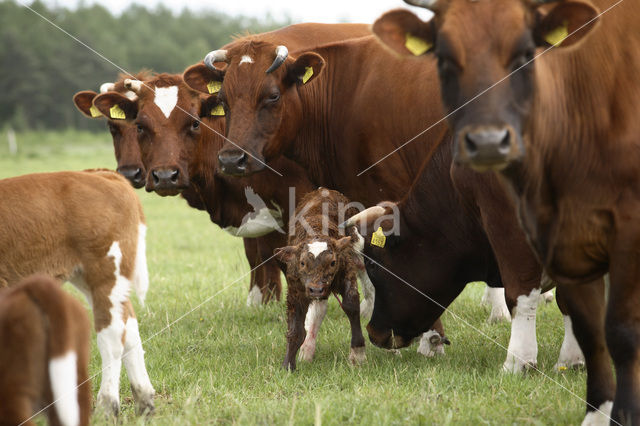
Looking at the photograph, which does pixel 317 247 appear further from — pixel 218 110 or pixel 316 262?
pixel 218 110

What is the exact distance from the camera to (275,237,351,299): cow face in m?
5.76

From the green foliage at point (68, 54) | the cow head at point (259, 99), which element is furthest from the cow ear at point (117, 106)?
the green foliage at point (68, 54)

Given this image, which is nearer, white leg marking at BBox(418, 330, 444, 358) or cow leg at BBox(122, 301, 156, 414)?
cow leg at BBox(122, 301, 156, 414)

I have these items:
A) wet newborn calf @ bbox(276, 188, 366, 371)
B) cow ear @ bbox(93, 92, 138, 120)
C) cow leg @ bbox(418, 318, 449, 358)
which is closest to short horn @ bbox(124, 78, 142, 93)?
cow ear @ bbox(93, 92, 138, 120)

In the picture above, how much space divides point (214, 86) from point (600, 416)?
15.8 feet

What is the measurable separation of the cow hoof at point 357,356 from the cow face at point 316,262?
0.47 meters

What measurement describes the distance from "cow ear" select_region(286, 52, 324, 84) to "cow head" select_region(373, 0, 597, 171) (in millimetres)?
3386

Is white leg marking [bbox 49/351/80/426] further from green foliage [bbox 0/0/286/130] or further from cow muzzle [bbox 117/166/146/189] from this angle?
green foliage [bbox 0/0/286/130]

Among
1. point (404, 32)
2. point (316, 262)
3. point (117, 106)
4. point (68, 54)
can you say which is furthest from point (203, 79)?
point (68, 54)

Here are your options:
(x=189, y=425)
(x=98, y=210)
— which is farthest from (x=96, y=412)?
(x=98, y=210)

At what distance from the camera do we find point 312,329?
240 inches

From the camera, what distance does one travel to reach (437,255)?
5922 mm

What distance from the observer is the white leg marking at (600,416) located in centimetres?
385

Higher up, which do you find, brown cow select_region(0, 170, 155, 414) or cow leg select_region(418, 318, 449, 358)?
brown cow select_region(0, 170, 155, 414)
